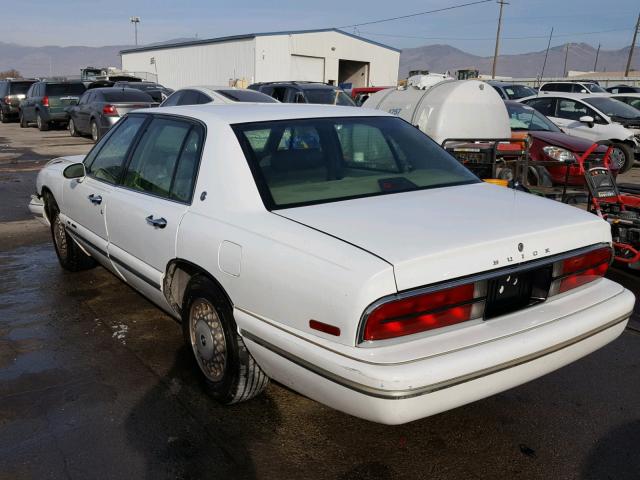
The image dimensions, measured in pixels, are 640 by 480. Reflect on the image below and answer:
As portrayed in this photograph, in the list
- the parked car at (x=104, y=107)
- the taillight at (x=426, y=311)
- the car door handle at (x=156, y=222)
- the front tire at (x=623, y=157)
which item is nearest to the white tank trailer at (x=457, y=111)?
the front tire at (x=623, y=157)

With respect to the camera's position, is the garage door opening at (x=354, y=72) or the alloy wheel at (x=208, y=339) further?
the garage door opening at (x=354, y=72)

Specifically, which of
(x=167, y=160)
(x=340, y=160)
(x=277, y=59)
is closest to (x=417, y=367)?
(x=340, y=160)

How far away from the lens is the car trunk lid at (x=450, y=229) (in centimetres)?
241

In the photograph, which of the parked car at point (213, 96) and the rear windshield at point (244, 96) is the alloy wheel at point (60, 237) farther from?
the rear windshield at point (244, 96)

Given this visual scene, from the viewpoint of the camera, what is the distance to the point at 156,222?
3.44m

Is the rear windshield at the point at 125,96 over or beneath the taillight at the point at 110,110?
over

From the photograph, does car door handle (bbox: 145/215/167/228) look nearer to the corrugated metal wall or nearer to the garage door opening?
the corrugated metal wall

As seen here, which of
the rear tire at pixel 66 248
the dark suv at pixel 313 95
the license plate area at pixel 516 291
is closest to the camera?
the license plate area at pixel 516 291

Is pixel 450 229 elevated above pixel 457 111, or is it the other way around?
pixel 457 111

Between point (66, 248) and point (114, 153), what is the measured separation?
147cm

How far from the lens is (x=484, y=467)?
2.77 metres

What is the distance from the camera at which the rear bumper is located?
228 centimetres

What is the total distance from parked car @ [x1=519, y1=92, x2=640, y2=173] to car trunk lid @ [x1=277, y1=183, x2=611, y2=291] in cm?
1004

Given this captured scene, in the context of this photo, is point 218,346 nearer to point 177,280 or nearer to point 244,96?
point 177,280
